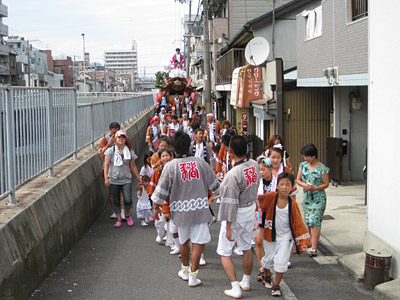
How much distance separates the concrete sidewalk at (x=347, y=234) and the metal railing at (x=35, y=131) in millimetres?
4169

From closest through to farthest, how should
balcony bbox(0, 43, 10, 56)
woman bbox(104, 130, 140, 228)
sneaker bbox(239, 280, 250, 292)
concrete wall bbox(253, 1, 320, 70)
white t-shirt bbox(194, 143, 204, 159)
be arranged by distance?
sneaker bbox(239, 280, 250, 292)
woman bbox(104, 130, 140, 228)
white t-shirt bbox(194, 143, 204, 159)
concrete wall bbox(253, 1, 320, 70)
balcony bbox(0, 43, 10, 56)

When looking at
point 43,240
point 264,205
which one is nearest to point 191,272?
point 264,205

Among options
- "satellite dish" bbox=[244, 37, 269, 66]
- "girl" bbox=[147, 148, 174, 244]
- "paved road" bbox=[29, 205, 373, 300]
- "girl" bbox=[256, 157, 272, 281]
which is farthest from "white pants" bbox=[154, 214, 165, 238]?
"satellite dish" bbox=[244, 37, 269, 66]

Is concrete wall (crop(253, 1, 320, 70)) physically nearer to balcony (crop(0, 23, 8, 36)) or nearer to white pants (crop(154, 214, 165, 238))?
white pants (crop(154, 214, 165, 238))

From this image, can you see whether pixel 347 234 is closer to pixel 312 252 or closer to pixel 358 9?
pixel 312 252

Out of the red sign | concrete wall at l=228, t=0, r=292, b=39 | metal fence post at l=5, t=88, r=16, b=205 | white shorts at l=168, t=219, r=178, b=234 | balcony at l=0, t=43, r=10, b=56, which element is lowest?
white shorts at l=168, t=219, r=178, b=234

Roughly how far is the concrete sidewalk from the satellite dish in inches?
209

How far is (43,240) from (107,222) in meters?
3.46

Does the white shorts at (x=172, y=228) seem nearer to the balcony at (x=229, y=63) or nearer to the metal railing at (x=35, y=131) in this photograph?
the metal railing at (x=35, y=131)

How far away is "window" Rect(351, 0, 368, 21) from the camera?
10.4 metres

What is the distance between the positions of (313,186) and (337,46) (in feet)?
18.2

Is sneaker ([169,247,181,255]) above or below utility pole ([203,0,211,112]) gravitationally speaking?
below

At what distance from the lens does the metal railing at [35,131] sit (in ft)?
18.7

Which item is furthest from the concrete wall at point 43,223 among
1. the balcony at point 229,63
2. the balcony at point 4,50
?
the balcony at point 4,50
